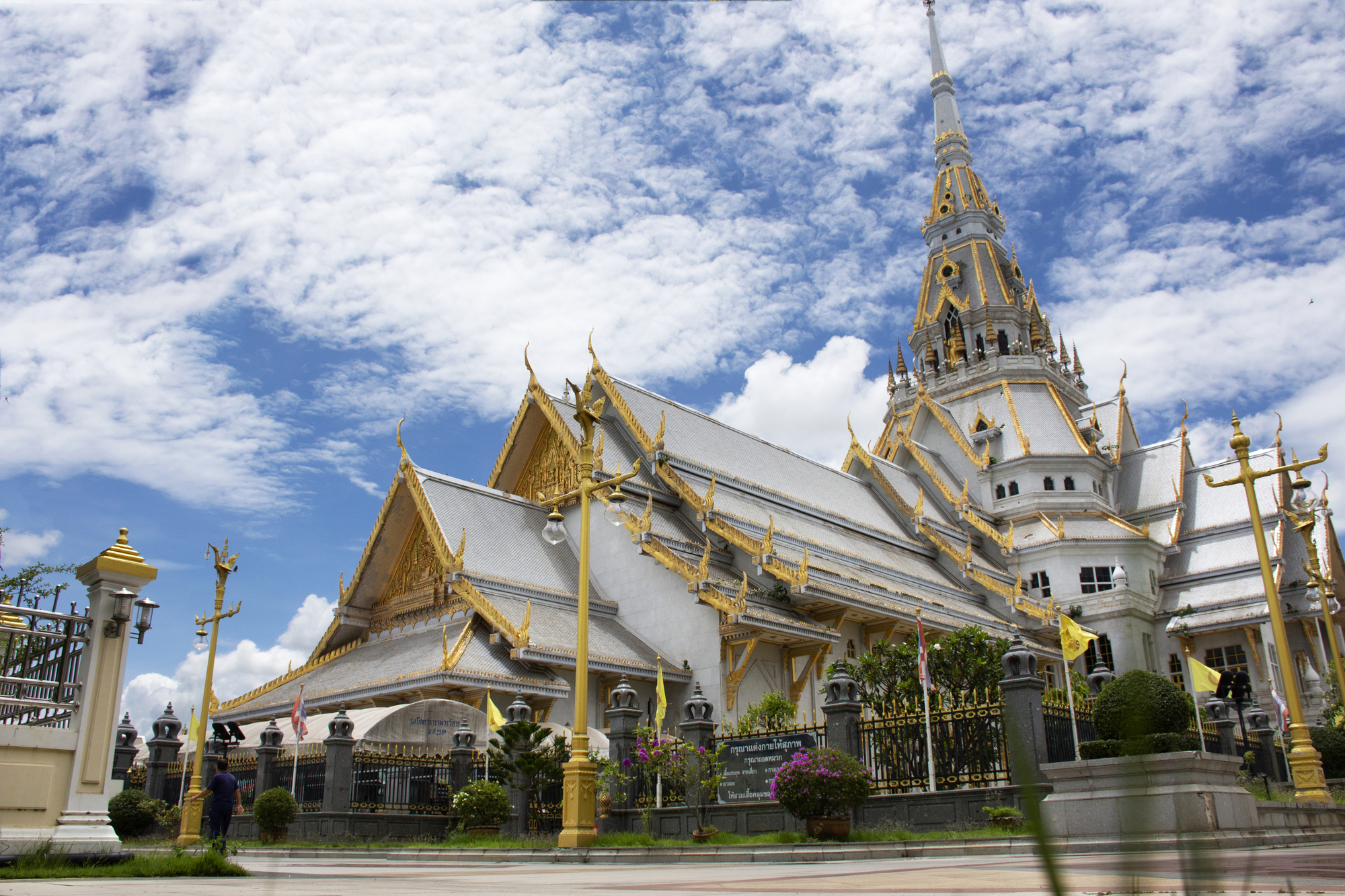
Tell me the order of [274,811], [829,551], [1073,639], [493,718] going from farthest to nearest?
1. [829,551]
2. [493,718]
3. [274,811]
4. [1073,639]

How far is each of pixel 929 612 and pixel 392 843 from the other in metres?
15.9

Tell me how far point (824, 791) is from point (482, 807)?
21.0 ft

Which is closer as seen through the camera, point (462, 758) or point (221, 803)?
point (221, 803)

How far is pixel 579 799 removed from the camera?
1150 cm

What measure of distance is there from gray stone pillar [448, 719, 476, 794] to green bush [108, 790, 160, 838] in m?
5.36

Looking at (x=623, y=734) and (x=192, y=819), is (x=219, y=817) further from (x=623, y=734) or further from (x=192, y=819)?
(x=623, y=734)

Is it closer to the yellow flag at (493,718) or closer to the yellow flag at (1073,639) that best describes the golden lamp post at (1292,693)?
the yellow flag at (1073,639)

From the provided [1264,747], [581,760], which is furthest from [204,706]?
[1264,747]

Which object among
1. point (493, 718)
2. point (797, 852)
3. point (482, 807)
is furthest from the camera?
point (493, 718)

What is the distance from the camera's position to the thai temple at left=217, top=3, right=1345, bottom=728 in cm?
2231

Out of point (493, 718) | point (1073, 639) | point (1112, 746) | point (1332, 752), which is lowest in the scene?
point (1332, 752)

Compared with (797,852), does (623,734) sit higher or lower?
higher

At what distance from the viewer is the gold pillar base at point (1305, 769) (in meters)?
13.4

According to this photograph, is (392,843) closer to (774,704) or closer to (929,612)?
(774,704)
